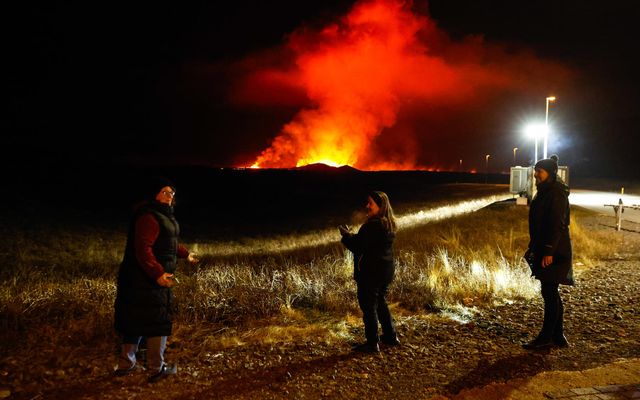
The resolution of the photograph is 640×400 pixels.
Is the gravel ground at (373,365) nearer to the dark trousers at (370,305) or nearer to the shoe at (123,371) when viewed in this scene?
the shoe at (123,371)

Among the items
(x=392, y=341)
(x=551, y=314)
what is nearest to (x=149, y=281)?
(x=392, y=341)

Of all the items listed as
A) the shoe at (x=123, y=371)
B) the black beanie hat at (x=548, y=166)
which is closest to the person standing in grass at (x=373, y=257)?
the black beanie hat at (x=548, y=166)

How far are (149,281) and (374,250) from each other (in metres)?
2.16

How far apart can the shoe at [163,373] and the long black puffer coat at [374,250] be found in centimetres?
198

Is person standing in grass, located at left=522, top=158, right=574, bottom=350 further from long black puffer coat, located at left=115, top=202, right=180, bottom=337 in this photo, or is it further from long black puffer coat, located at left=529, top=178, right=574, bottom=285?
long black puffer coat, located at left=115, top=202, right=180, bottom=337

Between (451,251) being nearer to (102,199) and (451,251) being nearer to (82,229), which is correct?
(82,229)

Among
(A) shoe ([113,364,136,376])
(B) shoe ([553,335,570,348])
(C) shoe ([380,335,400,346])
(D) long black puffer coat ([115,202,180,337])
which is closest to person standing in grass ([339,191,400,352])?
(C) shoe ([380,335,400,346])

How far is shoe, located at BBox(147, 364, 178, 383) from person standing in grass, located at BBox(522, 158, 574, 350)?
3.59 m

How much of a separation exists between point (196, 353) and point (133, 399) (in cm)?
99

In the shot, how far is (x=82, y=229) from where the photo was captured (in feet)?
73.8

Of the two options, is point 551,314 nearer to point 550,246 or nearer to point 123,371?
point 550,246

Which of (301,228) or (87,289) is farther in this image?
(301,228)

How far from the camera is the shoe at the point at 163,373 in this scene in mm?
3951

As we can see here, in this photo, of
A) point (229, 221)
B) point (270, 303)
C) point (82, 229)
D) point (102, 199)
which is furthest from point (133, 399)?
→ point (102, 199)
